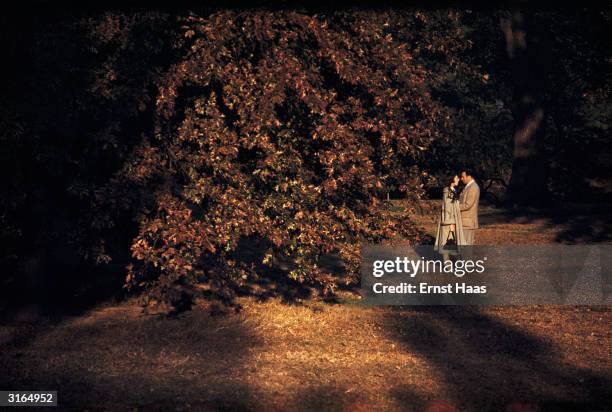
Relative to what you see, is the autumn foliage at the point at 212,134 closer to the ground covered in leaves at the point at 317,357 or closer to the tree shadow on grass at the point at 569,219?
the ground covered in leaves at the point at 317,357

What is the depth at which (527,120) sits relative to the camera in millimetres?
32625

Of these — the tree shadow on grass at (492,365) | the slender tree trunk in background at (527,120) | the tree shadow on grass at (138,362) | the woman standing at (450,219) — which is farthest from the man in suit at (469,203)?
the slender tree trunk in background at (527,120)

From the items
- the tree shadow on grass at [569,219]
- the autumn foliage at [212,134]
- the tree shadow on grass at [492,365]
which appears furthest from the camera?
the tree shadow on grass at [569,219]

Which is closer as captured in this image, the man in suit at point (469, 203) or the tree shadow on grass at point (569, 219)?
the man in suit at point (469, 203)

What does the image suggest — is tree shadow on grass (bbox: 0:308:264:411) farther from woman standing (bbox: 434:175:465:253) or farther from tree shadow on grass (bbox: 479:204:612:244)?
tree shadow on grass (bbox: 479:204:612:244)

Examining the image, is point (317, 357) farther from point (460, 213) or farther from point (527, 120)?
point (527, 120)

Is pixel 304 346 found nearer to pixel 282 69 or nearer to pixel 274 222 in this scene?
pixel 274 222

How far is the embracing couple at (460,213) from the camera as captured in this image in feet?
50.6

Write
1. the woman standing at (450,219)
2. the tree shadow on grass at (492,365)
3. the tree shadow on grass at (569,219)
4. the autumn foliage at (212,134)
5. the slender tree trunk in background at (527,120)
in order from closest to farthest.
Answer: the tree shadow on grass at (492,365) < the autumn foliage at (212,134) < the woman standing at (450,219) < the tree shadow on grass at (569,219) < the slender tree trunk in background at (527,120)

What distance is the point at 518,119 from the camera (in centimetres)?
3291

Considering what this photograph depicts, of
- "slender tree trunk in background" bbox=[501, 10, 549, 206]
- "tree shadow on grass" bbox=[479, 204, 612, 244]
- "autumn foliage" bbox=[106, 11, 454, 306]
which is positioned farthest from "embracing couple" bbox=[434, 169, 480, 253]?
"slender tree trunk in background" bbox=[501, 10, 549, 206]

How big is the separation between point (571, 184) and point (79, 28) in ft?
101

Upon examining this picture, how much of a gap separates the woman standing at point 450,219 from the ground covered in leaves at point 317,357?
2.61m

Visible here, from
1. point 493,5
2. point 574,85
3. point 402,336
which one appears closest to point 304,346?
point 402,336
